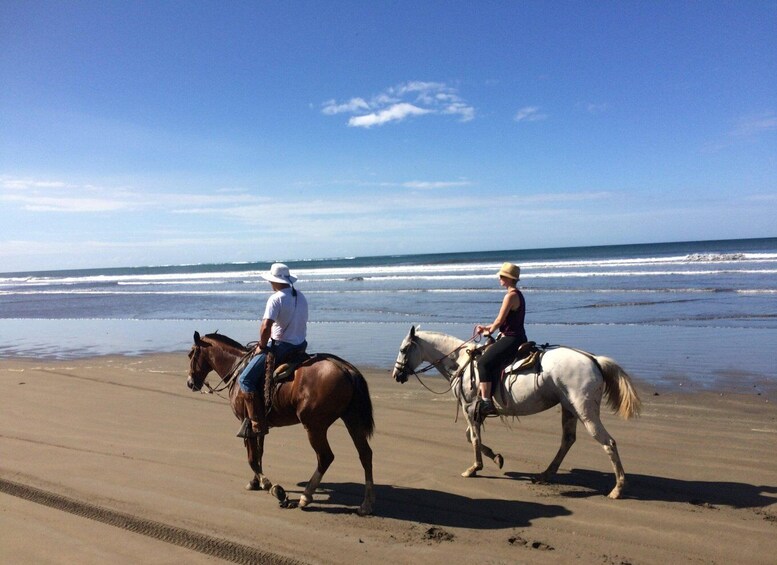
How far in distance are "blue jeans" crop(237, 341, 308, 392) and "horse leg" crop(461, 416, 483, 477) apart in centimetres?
225

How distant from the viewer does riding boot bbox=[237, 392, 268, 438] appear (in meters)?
5.86

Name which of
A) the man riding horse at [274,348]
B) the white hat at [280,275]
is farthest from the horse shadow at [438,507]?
the white hat at [280,275]

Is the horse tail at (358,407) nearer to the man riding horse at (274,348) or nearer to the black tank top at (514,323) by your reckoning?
the man riding horse at (274,348)

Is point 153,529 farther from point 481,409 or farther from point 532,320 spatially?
point 532,320

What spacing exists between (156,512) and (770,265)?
40857 millimetres

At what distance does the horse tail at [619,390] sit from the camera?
5852mm

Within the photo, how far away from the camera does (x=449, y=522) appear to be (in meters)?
5.14

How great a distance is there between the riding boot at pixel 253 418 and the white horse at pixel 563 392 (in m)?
2.33

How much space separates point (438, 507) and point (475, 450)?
112 cm

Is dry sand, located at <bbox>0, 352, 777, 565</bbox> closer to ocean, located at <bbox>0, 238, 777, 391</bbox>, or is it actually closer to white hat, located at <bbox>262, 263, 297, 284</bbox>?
white hat, located at <bbox>262, 263, 297, 284</bbox>

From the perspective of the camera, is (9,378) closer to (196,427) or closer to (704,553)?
(196,427)

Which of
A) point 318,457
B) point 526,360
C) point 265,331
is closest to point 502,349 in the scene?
point 526,360

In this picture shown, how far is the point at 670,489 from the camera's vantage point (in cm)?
582

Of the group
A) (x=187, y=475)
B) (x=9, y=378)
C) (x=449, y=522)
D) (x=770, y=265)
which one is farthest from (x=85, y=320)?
(x=770, y=265)
